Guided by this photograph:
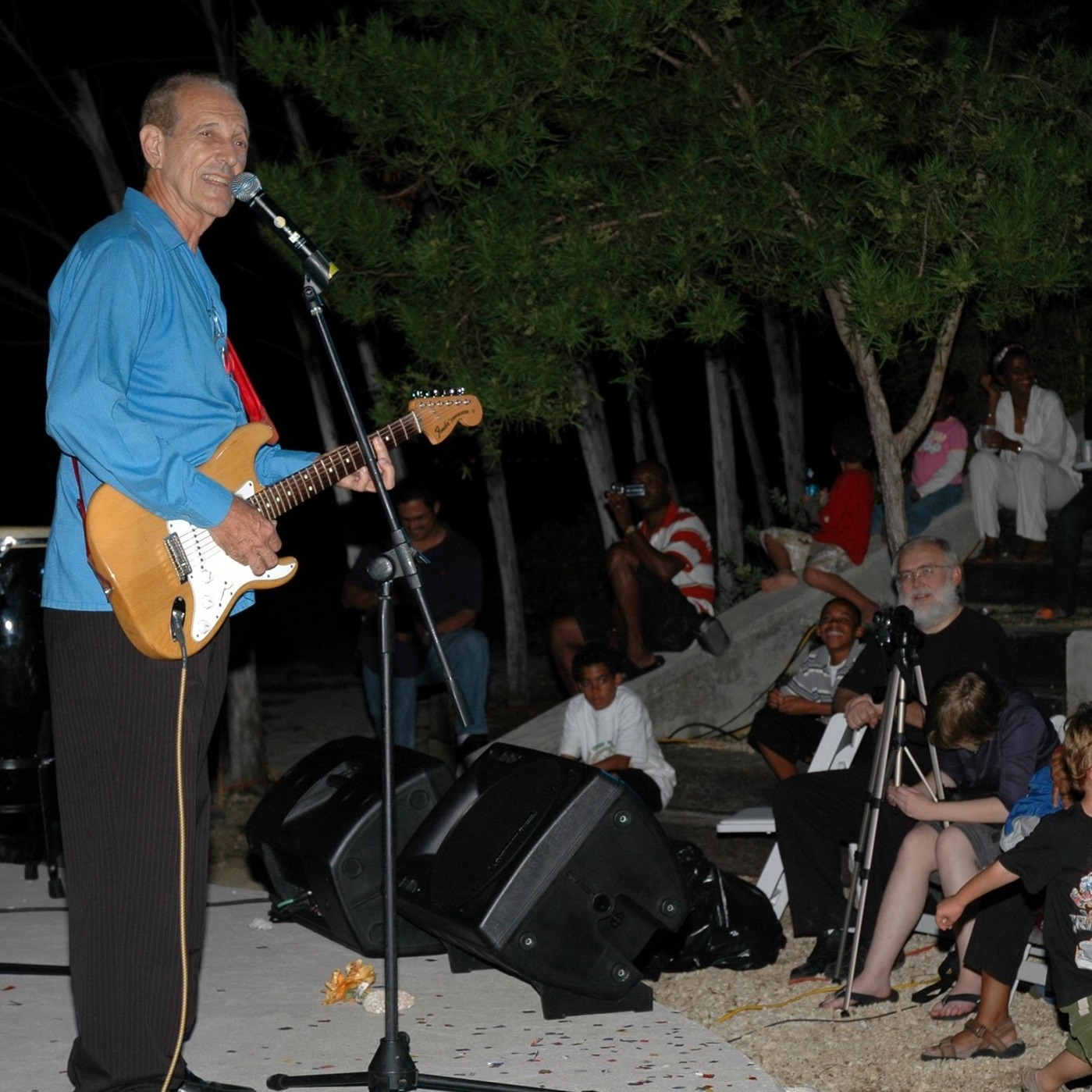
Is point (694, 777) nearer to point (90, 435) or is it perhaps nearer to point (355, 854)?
point (355, 854)

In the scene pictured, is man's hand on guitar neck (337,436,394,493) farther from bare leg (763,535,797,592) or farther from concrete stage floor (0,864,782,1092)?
bare leg (763,535,797,592)

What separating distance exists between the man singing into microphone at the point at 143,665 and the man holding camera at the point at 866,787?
2891mm

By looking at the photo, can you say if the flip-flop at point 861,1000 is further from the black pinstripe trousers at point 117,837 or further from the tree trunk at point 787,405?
the tree trunk at point 787,405

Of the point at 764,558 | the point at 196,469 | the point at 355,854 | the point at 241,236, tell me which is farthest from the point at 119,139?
the point at 196,469

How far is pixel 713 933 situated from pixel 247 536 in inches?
122

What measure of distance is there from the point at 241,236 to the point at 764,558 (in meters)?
5.35

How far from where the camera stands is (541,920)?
4.24 meters

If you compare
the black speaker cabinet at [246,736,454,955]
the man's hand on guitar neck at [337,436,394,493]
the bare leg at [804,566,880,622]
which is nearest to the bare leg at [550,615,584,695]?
the bare leg at [804,566,880,622]

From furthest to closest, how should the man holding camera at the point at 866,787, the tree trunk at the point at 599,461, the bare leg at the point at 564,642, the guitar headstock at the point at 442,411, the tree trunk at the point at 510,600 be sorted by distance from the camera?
the tree trunk at the point at 510,600, the tree trunk at the point at 599,461, the bare leg at the point at 564,642, the man holding camera at the point at 866,787, the guitar headstock at the point at 442,411

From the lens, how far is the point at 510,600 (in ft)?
41.7

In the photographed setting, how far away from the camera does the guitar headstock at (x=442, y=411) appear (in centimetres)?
372

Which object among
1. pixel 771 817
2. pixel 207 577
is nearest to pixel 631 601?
pixel 771 817

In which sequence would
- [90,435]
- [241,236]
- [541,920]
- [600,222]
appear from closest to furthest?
[90,435]
[541,920]
[600,222]
[241,236]

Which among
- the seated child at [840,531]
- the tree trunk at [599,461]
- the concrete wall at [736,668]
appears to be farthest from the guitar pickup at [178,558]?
the tree trunk at [599,461]
